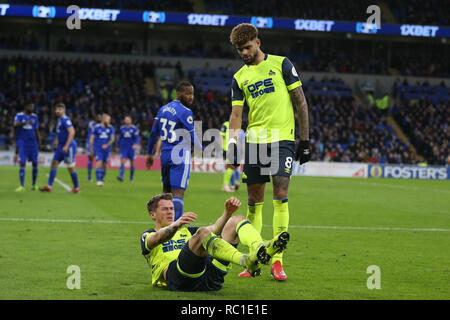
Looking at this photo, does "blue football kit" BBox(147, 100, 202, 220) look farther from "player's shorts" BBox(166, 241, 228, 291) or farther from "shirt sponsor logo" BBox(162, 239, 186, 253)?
"player's shorts" BBox(166, 241, 228, 291)

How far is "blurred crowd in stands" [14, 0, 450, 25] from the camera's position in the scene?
43.0 meters

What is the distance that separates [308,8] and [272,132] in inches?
1578

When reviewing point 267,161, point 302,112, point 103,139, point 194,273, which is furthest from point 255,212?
point 103,139

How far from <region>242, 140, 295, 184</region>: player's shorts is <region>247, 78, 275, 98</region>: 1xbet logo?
519 millimetres

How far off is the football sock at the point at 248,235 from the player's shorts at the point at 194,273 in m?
0.31

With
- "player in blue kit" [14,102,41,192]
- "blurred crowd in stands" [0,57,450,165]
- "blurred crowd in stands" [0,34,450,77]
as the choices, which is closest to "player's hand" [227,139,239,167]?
"player in blue kit" [14,102,41,192]

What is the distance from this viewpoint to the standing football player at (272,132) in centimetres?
636

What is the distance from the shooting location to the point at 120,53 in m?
44.8

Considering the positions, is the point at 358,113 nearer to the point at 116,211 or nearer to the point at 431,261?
the point at 116,211

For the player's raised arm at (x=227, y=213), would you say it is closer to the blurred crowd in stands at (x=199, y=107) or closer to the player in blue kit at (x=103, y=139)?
the player in blue kit at (x=103, y=139)

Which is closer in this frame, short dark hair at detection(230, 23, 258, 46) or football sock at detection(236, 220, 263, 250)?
football sock at detection(236, 220, 263, 250)

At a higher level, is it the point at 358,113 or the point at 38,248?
the point at 358,113
